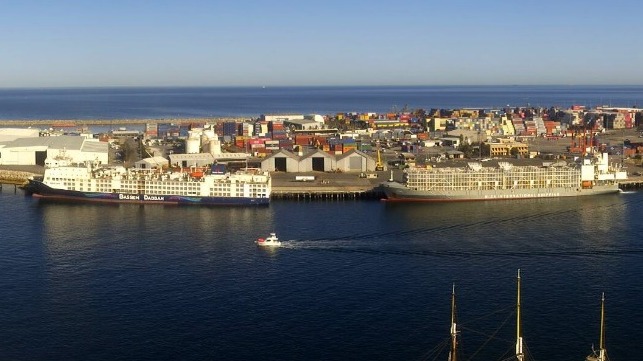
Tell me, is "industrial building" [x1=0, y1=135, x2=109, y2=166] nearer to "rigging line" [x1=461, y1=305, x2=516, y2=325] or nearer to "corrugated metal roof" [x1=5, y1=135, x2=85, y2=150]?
"corrugated metal roof" [x1=5, y1=135, x2=85, y2=150]

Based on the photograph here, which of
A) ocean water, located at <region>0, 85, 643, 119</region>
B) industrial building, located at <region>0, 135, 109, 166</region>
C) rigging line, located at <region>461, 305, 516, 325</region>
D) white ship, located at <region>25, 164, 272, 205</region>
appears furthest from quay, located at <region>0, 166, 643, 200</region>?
ocean water, located at <region>0, 85, 643, 119</region>

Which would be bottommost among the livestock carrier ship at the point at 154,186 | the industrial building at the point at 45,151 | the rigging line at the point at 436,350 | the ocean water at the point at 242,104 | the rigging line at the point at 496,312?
the rigging line at the point at 436,350

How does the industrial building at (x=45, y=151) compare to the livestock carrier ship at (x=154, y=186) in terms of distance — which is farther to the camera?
the industrial building at (x=45, y=151)

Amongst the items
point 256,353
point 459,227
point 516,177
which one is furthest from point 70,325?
point 516,177

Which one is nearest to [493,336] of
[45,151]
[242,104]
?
[45,151]

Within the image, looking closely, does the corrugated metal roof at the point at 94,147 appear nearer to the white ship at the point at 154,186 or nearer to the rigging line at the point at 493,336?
the white ship at the point at 154,186

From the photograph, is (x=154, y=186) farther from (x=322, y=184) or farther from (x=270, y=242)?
(x=270, y=242)

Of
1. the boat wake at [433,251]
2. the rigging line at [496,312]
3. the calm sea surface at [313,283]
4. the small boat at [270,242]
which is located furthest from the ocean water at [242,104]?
the rigging line at [496,312]
